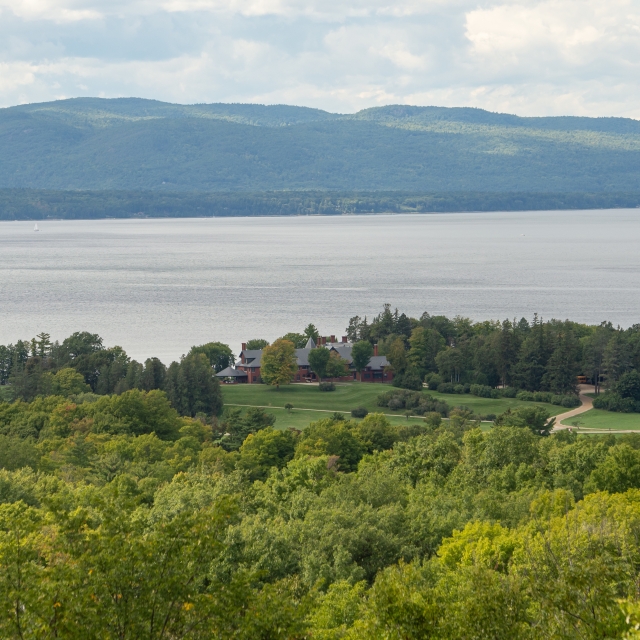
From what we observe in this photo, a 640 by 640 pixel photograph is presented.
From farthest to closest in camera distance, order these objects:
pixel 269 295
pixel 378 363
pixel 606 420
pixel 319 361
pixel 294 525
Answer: pixel 269 295, pixel 378 363, pixel 319 361, pixel 606 420, pixel 294 525

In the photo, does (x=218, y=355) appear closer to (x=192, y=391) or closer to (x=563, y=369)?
(x=192, y=391)

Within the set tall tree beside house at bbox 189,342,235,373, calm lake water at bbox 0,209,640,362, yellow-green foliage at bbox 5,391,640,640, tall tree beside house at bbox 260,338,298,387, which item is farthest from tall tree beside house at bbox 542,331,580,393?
yellow-green foliage at bbox 5,391,640,640

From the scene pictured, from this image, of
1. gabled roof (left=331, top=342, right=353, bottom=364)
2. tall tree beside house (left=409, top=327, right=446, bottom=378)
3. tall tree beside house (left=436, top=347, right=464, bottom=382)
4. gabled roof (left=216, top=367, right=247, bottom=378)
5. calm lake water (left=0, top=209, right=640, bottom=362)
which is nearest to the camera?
gabled roof (left=216, top=367, right=247, bottom=378)

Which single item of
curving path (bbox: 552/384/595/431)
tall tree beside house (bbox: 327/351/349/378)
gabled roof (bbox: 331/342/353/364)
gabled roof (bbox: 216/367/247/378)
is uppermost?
gabled roof (bbox: 331/342/353/364)

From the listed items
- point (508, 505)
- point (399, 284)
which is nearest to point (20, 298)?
point (399, 284)

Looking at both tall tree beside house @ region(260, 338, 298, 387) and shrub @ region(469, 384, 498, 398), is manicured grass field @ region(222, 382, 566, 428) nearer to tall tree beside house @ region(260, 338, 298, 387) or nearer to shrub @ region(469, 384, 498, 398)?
tall tree beside house @ region(260, 338, 298, 387)

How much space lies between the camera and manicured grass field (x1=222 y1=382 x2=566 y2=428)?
231ft

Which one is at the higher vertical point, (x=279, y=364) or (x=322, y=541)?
(x=322, y=541)

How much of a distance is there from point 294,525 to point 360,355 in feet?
188

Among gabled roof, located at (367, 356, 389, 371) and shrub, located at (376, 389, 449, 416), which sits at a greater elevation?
gabled roof, located at (367, 356, 389, 371)

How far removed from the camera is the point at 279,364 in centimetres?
7712

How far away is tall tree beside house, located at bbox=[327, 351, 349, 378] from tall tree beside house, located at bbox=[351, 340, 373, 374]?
102cm

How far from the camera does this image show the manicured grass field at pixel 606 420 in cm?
6412

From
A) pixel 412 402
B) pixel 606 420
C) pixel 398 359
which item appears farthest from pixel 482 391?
pixel 606 420
